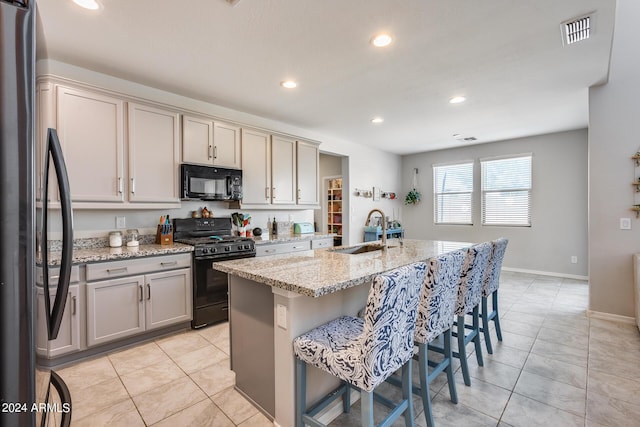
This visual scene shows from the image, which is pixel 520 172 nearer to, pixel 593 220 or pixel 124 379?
pixel 593 220

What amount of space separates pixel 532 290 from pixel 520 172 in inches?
93.9

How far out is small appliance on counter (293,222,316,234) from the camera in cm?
477

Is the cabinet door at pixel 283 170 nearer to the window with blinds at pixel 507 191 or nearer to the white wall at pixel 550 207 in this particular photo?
the white wall at pixel 550 207

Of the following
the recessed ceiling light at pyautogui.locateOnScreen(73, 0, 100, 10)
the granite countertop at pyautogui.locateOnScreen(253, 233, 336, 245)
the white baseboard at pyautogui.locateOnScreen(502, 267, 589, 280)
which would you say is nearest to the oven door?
→ the granite countertop at pyautogui.locateOnScreen(253, 233, 336, 245)

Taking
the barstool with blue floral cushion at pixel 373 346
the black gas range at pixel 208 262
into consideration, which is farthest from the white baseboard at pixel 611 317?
the black gas range at pixel 208 262

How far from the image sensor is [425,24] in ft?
7.18

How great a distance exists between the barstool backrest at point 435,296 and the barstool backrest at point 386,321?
0.29 meters

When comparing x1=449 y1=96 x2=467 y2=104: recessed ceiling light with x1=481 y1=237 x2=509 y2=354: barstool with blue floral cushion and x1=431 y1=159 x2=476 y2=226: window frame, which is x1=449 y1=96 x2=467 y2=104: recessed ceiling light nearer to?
x1=481 y1=237 x2=509 y2=354: barstool with blue floral cushion

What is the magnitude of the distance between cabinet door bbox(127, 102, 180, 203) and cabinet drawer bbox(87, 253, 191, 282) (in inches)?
25.2

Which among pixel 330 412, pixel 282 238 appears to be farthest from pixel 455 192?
pixel 330 412

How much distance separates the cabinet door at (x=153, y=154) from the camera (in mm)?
2982

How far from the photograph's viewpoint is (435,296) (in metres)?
1.72

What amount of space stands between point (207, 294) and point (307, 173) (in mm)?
2354

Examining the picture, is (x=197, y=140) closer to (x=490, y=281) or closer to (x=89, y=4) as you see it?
(x=89, y=4)
